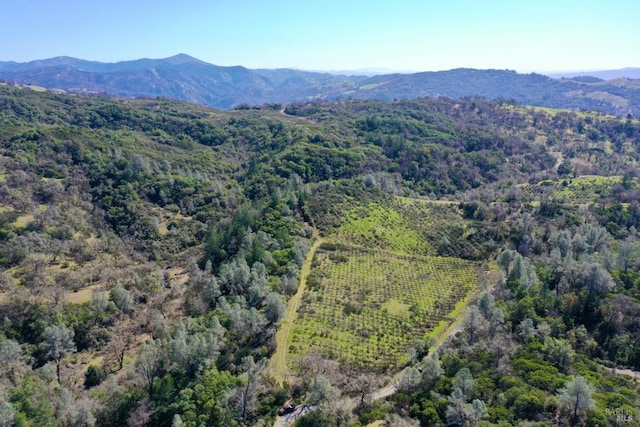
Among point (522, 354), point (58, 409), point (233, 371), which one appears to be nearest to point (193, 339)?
point (233, 371)

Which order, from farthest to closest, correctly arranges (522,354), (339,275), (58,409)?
(339,275), (522,354), (58,409)

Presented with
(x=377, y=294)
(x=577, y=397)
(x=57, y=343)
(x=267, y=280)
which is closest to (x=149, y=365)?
(x=57, y=343)

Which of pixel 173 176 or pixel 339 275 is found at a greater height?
pixel 173 176

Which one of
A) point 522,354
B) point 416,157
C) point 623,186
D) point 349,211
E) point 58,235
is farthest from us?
point 416,157

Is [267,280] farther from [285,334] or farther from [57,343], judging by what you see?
[57,343]

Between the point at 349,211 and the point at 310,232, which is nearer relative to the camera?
the point at 310,232

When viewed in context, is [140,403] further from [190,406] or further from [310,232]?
[310,232]
